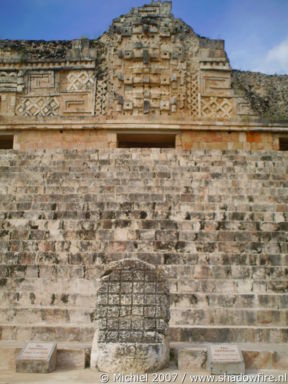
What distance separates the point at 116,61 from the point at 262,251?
27.1ft

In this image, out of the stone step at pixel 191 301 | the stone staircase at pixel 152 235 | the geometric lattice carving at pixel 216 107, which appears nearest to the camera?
the stone staircase at pixel 152 235

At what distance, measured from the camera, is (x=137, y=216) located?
7.75m

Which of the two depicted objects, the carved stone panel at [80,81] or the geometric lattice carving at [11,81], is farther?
the geometric lattice carving at [11,81]

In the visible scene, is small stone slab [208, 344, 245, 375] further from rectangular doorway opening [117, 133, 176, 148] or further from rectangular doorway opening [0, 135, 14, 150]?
rectangular doorway opening [0, 135, 14, 150]

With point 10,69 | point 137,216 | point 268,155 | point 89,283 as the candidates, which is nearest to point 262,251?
point 137,216

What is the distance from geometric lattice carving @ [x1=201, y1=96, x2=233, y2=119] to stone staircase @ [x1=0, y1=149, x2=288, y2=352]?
3.65 metres

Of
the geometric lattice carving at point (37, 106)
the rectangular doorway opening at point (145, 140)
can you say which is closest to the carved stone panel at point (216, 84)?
the rectangular doorway opening at point (145, 140)

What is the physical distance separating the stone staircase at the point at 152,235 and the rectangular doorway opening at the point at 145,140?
6.60 feet

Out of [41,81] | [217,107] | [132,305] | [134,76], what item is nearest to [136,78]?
[134,76]

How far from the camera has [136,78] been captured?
1329 cm

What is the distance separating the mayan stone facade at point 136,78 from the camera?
1322 cm

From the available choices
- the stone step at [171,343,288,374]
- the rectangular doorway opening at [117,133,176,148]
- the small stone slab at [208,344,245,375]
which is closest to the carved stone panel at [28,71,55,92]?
the rectangular doorway opening at [117,133,176,148]

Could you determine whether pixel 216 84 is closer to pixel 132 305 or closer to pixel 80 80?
pixel 80 80

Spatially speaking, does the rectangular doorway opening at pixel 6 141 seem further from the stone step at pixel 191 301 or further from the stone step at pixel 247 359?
the stone step at pixel 247 359
